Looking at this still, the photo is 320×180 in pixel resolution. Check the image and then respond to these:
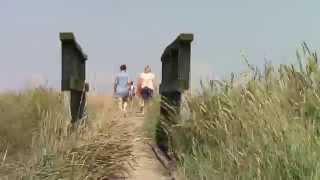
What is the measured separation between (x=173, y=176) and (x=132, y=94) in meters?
14.2

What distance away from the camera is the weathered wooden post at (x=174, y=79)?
9.79m

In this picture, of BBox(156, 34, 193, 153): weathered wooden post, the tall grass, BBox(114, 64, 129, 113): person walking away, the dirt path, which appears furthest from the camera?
BBox(114, 64, 129, 113): person walking away

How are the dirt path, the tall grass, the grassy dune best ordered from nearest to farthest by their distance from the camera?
the tall grass < the grassy dune < the dirt path

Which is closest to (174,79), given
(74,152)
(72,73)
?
(72,73)

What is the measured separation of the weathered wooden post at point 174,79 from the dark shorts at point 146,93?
7.06m

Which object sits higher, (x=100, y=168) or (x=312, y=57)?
(x=312, y=57)

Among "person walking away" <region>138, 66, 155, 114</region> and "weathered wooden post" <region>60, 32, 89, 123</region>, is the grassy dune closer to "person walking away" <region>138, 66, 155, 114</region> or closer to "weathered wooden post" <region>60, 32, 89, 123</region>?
"weathered wooden post" <region>60, 32, 89, 123</region>

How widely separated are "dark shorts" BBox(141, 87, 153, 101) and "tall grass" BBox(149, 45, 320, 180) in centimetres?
955

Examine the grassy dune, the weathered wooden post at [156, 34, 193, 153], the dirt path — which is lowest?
the dirt path

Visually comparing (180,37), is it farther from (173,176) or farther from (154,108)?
(154,108)

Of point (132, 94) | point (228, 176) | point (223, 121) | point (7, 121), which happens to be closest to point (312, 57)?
point (223, 121)

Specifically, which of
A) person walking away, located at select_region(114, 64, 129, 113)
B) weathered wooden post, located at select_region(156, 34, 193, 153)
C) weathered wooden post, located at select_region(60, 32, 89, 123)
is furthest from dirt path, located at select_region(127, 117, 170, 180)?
person walking away, located at select_region(114, 64, 129, 113)

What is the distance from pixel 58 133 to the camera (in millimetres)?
7605

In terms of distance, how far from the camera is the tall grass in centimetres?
573
